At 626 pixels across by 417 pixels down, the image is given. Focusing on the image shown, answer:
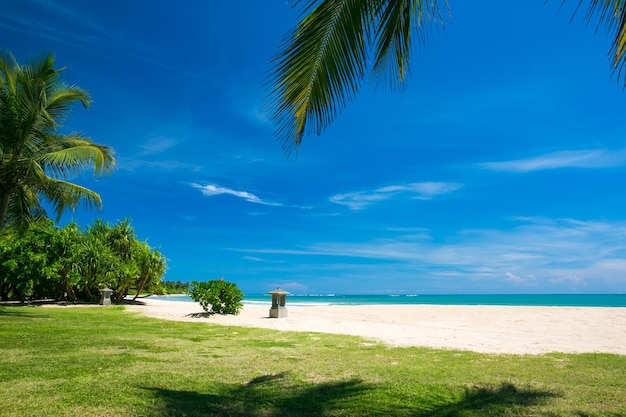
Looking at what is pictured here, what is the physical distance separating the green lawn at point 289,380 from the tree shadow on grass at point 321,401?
11 millimetres

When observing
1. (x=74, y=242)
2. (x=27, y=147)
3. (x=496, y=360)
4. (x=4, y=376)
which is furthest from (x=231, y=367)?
(x=74, y=242)

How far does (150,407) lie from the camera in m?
4.29

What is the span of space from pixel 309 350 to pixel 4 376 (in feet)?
16.3

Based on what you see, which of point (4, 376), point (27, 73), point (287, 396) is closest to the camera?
point (287, 396)

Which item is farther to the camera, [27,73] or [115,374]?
[27,73]

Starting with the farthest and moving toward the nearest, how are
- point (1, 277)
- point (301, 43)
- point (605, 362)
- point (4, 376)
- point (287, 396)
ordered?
point (1, 277)
point (605, 362)
point (4, 376)
point (287, 396)
point (301, 43)

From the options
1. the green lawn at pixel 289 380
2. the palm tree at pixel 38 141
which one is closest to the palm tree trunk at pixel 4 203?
the palm tree at pixel 38 141

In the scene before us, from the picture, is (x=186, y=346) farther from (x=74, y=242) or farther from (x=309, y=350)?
(x=74, y=242)

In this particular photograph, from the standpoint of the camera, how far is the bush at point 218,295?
59.5 feet

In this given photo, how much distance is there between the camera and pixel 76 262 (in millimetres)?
24391

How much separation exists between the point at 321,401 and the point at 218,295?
1425 centimetres

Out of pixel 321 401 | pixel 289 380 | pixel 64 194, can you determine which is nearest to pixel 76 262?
pixel 64 194

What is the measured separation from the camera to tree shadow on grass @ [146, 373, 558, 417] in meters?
4.29

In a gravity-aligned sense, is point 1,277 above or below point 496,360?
above
